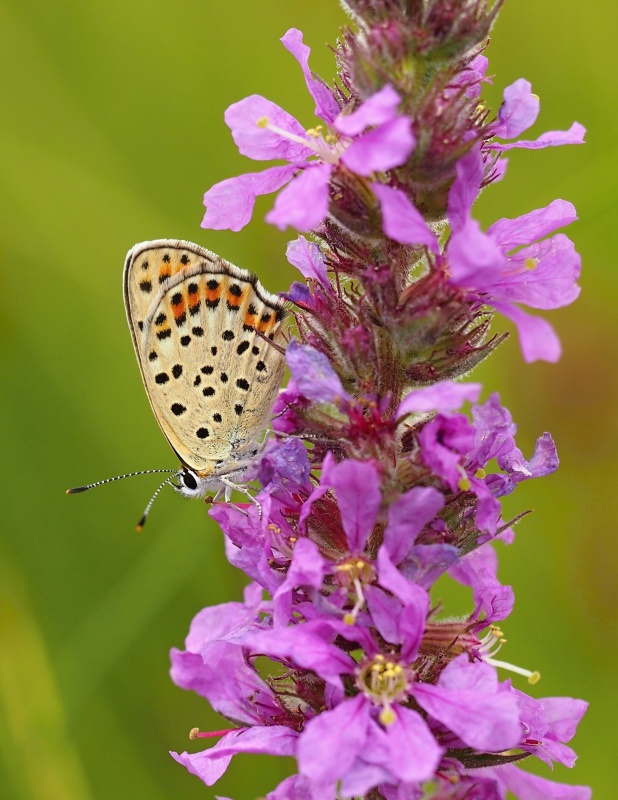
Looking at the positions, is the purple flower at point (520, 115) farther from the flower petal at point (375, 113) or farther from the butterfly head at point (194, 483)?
the butterfly head at point (194, 483)

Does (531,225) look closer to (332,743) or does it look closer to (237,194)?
(237,194)

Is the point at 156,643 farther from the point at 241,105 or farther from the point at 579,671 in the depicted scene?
the point at 241,105

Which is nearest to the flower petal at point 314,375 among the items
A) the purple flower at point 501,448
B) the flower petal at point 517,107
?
the purple flower at point 501,448

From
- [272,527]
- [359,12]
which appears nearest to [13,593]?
[272,527]

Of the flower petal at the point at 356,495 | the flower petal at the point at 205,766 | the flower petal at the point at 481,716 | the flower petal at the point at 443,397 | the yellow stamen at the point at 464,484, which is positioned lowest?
the flower petal at the point at 205,766

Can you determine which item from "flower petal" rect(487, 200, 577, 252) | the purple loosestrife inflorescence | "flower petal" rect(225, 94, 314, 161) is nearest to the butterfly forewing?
the purple loosestrife inflorescence

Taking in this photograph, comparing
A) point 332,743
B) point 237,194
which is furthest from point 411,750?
point 237,194
